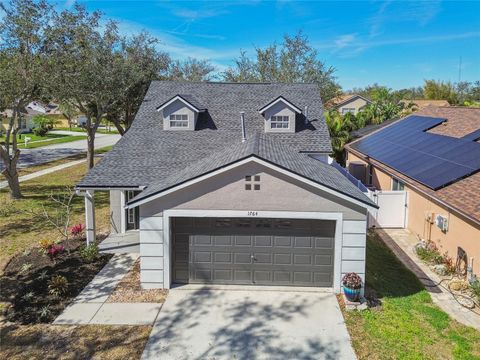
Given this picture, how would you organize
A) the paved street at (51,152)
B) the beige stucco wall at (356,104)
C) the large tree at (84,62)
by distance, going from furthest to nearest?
the beige stucco wall at (356,104) < the paved street at (51,152) < the large tree at (84,62)

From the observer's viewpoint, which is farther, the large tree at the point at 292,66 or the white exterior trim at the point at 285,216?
the large tree at the point at 292,66

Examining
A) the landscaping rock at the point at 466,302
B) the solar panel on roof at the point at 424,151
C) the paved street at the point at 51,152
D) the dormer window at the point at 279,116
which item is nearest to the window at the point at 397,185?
the solar panel on roof at the point at 424,151

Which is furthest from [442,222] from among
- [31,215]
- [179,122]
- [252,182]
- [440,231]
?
[31,215]

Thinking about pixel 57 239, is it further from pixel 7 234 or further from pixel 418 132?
pixel 418 132

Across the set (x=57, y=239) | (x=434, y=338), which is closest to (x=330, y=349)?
(x=434, y=338)

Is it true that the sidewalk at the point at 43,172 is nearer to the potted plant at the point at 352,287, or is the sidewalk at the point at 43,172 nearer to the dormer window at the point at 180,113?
the dormer window at the point at 180,113

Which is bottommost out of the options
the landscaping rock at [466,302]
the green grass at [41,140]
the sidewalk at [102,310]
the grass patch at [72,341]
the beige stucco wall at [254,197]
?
the grass patch at [72,341]

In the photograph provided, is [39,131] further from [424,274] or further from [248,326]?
[424,274]
